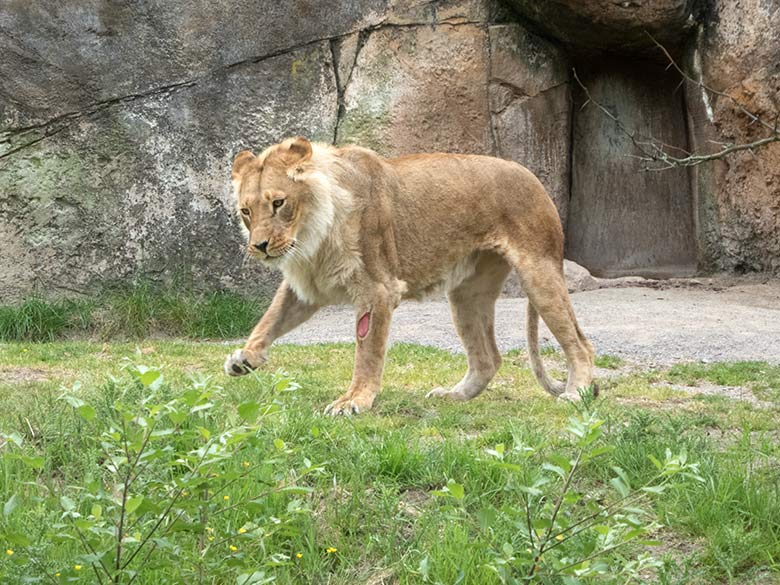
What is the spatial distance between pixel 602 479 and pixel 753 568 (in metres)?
0.83

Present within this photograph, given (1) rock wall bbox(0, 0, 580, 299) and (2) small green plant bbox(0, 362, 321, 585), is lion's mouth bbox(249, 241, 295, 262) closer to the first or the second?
(2) small green plant bbox(0, 362, 321, 585)

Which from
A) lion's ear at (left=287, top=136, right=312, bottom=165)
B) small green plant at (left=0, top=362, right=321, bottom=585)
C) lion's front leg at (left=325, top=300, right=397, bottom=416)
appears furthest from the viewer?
lion's ear at (left=287, top=136, right=312, bottom=165)

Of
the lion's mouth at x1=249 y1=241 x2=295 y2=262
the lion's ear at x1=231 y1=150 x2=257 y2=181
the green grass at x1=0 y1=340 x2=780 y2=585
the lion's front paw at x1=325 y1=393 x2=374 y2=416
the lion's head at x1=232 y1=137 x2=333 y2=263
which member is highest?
the lion's ear at x1=231 y1=150 x2=257 y2=181

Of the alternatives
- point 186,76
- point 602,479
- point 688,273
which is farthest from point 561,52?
point 602,479

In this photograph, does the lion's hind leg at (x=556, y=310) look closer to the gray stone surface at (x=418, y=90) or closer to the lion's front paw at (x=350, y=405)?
the lion's front paw at (x=350, y=405)

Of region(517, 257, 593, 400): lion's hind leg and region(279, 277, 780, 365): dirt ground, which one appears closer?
region(517, 257, 593, 400): lion's hind leg

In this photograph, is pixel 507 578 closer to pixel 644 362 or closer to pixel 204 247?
→ pixel 644 362

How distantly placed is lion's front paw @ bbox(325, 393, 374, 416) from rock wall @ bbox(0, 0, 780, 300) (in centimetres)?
617

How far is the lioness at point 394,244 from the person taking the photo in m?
6.23

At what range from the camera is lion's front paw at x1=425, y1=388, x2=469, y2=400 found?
6.80 m

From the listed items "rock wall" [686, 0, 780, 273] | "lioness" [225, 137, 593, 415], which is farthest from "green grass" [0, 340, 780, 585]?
"rock wall" [686, 0, 780, 273]

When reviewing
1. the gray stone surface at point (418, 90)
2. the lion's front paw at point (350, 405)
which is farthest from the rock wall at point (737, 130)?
the lion's front paw at point (350, 405)

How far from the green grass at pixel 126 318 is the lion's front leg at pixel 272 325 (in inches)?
185

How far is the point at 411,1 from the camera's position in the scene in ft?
41.4
